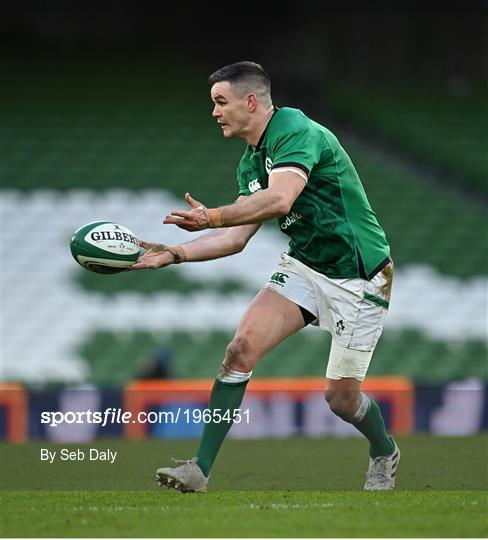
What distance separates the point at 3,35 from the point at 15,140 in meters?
2.70

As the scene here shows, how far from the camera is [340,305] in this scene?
251 inches

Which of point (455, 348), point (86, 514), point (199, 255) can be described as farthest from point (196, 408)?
point (86, 514)

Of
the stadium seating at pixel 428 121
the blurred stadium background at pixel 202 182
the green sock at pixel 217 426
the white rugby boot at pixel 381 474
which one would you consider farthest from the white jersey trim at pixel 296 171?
the stadium seating at pixel 428 121

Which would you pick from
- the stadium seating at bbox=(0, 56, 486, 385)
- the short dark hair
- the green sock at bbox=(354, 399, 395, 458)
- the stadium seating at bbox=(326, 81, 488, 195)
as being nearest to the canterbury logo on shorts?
the green sock at bbox=(354, 399, 395, 458)

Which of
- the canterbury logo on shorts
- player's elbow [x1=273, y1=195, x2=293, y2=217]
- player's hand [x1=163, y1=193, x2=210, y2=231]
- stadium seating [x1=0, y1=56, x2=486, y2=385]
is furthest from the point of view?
stadium seating [x1=0, y1=56, x2=486, y2=385]

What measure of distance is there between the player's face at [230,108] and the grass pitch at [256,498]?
6.15 feet

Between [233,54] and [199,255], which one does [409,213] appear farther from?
[199,255]

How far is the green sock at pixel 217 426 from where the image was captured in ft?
20.0

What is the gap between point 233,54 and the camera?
62.2 feet

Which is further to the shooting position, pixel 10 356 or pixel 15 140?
pixel 15 140

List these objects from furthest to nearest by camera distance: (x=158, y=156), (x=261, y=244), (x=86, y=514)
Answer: (x=158, y=156)
(x=261, y=244)
(x=86, y=514)

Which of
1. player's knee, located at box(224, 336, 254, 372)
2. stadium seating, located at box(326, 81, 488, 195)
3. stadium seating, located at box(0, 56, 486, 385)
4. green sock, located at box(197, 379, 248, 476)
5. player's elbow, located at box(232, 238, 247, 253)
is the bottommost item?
stadium seating, located at box(0, 56, 486, 385)

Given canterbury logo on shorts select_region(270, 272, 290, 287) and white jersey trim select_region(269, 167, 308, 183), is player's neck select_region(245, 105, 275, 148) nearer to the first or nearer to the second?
white jersey trim select_region(269, 167, 308, 183)

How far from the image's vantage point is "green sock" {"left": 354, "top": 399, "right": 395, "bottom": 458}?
6484 mm
